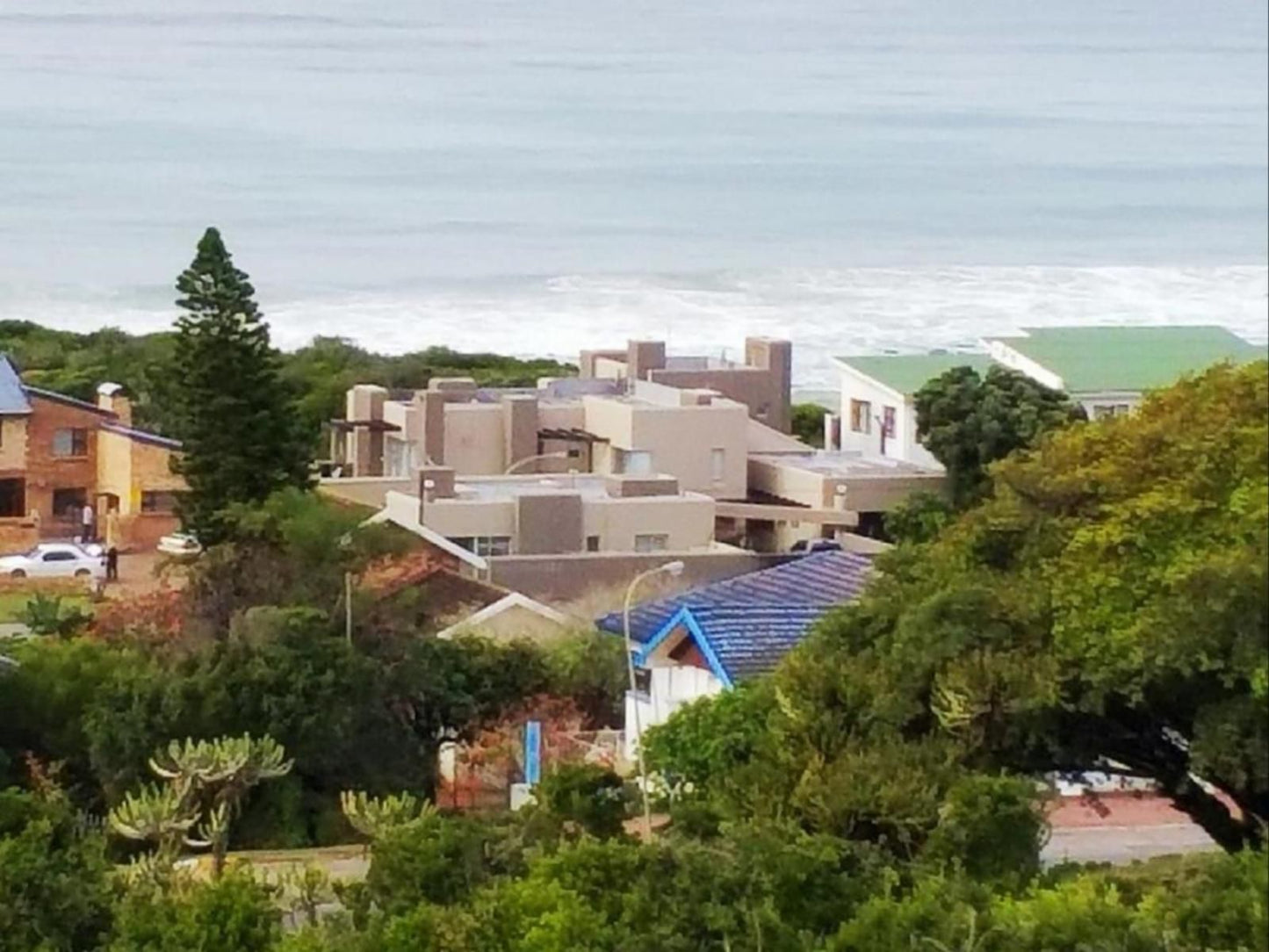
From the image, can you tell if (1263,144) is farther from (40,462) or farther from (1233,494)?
(40,462)

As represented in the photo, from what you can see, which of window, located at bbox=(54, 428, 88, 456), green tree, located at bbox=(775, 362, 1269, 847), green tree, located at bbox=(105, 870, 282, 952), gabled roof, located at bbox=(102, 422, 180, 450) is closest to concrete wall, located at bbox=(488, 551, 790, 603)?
gabled roof, located at bbox=(102, 422, 180, 450)

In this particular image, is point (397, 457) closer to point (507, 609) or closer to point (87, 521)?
Result: point (87, 521)

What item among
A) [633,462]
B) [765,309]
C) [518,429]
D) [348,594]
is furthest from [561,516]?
[765,309]

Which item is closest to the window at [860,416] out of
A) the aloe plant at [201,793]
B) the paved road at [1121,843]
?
the aloe plant at [201,793]

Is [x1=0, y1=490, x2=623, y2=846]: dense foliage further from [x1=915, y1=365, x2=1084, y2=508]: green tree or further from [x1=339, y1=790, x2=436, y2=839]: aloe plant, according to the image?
[x1=915, y1=365, x2=1084, y2=508]: green tree

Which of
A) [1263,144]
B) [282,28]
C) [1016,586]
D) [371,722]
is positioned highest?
[282,28]

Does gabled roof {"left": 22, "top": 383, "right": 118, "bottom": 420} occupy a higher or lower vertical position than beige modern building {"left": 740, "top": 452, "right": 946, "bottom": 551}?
higher

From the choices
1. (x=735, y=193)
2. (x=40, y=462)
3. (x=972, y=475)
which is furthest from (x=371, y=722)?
(x=40, y=462)
